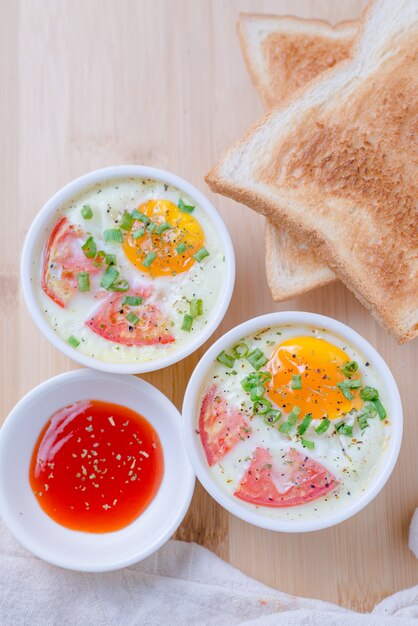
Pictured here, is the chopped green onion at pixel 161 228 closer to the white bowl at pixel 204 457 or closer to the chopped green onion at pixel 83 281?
the chopped green onion at pixel 83 281

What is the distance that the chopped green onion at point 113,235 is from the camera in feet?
8.30

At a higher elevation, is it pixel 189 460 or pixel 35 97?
pixel 35 97

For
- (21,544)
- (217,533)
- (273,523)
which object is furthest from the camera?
(217,533)

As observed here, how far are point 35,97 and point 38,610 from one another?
6.51 ft

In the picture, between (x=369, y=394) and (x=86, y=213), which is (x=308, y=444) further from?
(x=86, y=213)

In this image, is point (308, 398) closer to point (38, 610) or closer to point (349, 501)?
point (349, 501)

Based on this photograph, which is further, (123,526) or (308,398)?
(123,526)

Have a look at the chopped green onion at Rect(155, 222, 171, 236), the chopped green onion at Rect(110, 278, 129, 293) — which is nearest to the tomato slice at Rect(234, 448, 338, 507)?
the chopped green onion at Rect(110, 278, 129, 293)

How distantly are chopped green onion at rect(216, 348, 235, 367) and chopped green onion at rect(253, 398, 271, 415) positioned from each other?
0.54ft

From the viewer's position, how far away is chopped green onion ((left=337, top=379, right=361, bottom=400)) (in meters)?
2.41

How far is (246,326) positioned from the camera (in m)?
2.47

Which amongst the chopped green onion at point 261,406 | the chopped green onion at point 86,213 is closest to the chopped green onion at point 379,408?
the chopped green onion at point 261,406

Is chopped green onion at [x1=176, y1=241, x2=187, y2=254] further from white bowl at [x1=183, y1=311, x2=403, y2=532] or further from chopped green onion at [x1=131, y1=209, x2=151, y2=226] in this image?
white bowl at [x1=183, y1=311, x2=403, y2=532]

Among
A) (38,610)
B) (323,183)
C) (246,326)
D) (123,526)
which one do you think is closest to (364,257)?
(323,183)
